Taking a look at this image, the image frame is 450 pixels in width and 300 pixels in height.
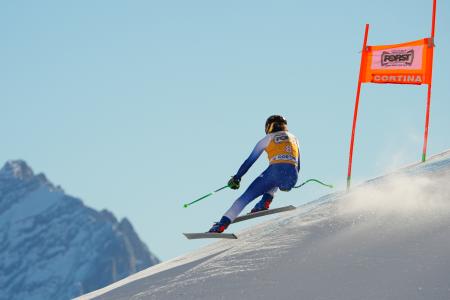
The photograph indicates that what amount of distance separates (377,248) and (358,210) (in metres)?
1.67

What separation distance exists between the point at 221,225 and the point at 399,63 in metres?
4.38

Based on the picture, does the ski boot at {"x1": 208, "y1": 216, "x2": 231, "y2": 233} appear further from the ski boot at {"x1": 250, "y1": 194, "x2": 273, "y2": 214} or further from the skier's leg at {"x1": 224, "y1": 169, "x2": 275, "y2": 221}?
the ski boot at {"x1": 250, "y1": 194, "x2": 273, "y2": 214}

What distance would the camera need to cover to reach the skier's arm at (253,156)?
427 inches

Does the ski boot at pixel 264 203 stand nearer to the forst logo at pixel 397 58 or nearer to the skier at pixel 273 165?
the skier at pixel 273 165

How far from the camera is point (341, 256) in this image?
7688 millimetres

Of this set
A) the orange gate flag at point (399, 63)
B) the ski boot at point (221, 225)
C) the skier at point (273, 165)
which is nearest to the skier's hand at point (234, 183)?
the skier at point (273, 165)

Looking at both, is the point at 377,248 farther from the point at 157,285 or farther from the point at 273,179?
the point at 273,179

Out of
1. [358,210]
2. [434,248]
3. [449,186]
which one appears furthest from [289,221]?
[434,248]

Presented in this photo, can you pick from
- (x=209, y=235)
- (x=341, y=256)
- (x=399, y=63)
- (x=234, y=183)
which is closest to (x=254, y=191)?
A: (x=234, y=183)

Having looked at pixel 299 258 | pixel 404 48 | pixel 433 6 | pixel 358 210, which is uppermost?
pixel 433 6

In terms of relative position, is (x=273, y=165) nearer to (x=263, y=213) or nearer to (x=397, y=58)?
(x=263, y=213)

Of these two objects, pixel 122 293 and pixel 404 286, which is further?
pixel 122 293

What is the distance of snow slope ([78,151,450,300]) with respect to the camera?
6.88 m

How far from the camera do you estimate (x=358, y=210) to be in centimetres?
931
